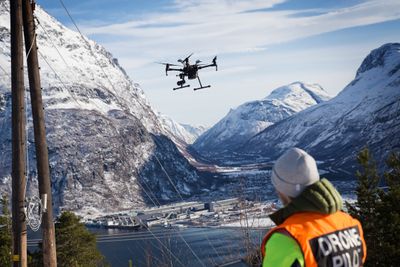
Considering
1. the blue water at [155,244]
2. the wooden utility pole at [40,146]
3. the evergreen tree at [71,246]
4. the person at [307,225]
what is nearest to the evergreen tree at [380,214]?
the wooden utility pole at [40,146]

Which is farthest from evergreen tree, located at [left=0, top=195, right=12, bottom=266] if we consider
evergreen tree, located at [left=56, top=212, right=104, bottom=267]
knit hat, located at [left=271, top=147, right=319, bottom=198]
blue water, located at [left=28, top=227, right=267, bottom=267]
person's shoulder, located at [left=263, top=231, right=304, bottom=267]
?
blue water, located at [left=28, top=227, right=267, bottom=267]

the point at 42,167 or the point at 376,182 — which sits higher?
the point at 42,167

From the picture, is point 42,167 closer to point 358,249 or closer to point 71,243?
point 358,249

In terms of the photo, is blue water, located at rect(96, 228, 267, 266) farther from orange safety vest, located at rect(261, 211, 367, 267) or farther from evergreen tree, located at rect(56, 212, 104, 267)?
orange safety vest, located at rect(261, 211, 367, 267)

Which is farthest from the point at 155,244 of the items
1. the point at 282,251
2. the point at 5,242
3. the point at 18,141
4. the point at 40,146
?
the point at 282,251

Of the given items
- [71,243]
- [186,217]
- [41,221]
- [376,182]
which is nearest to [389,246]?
[376,182]
